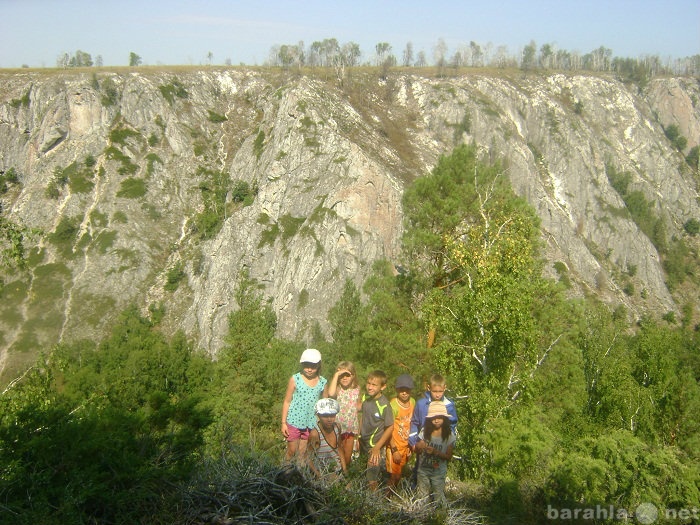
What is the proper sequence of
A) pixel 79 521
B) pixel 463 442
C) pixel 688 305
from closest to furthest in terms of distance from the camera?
pixel 79 521, pixel 463 442, pixel 688 305

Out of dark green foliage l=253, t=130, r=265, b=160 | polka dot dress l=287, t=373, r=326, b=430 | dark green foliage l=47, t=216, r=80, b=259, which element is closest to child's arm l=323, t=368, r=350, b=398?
polka dot dress l=287, t=373, r=326, b=430

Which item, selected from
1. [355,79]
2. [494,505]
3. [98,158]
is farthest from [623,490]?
[355,79]

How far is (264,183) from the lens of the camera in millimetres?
57188

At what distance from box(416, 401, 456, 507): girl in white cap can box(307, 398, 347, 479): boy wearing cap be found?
988 mm

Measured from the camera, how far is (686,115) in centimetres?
10150

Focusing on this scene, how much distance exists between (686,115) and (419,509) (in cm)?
12504

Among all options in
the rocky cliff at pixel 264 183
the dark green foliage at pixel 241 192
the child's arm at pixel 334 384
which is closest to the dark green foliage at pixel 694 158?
the rocky cliff at pixel 264 183

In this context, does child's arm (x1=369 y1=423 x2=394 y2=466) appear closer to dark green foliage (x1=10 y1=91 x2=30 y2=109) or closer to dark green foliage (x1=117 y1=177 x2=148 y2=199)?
dark green foliage (x1=117 y1=177 x2=148 y2=199)

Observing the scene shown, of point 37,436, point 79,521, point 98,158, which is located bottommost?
point 79,521

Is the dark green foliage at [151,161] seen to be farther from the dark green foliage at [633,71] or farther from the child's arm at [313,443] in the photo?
the dark green foliage at [633,71]

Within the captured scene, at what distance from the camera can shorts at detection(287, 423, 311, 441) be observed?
6234 mm

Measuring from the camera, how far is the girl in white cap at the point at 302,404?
6203 millimetres

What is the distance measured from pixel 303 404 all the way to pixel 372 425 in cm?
95

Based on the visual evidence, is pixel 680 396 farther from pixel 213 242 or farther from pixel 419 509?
pixel 213 242
